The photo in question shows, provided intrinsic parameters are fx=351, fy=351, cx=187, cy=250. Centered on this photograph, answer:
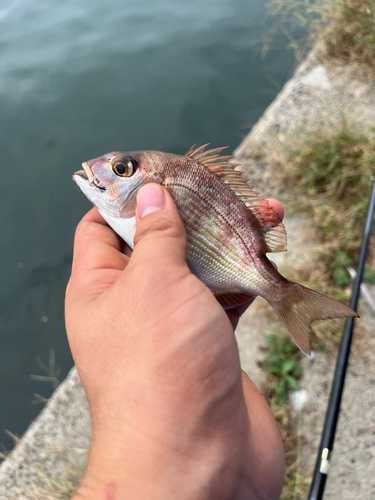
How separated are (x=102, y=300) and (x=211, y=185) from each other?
2.32ft

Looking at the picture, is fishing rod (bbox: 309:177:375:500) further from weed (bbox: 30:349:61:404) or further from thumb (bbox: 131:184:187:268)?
weed (bbox: 30:349:61:404)

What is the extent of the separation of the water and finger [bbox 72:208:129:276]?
2070 mm

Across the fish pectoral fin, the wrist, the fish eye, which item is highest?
the fish eye

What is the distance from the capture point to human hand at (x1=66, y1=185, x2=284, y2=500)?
40.5 inches

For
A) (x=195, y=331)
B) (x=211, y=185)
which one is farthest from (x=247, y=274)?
(x=195, y=331)

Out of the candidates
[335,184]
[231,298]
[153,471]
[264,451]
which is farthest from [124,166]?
[335,184]

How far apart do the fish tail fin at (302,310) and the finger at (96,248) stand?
758mm

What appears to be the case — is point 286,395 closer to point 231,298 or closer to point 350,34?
point 231,298

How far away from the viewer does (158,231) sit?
4.25ft

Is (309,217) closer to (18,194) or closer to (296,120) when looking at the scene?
(296,120)

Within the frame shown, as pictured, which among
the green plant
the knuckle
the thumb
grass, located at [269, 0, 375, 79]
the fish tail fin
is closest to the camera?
the thumb

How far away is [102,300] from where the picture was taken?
1.23 meters

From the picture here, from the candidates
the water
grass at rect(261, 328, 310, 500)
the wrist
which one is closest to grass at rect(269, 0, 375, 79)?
the water

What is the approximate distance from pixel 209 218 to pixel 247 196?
233mm
